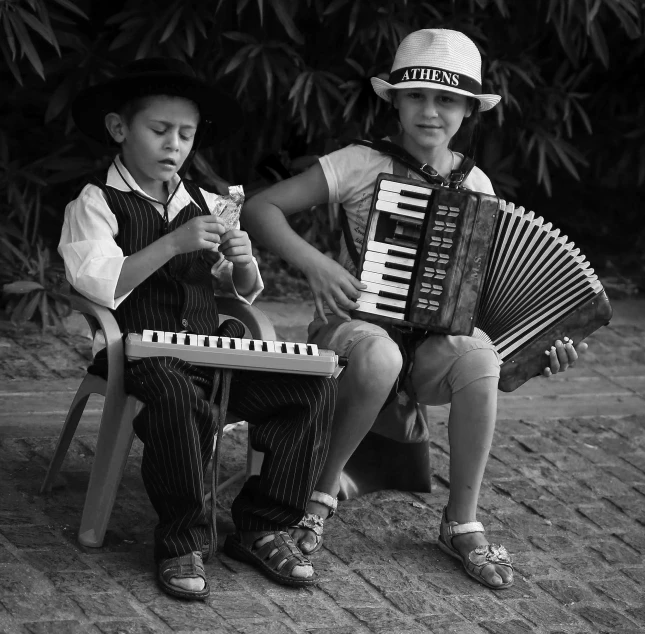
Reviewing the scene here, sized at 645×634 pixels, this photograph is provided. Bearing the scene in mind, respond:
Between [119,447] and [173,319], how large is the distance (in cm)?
40

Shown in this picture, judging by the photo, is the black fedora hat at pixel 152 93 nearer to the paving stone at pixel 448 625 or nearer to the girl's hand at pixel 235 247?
the girl's hand at pixel 235 247

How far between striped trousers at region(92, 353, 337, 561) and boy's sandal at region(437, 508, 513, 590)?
0.51 metres

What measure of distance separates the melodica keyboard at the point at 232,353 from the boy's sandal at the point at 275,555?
0.48 metres

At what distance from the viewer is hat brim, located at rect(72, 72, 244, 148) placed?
3498 mm

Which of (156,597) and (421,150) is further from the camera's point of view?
(421,150)

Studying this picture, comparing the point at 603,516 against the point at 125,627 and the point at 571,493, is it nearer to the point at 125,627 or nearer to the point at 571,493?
the point at 571,493

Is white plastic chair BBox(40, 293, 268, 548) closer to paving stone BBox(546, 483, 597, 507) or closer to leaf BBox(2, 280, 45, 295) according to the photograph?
paving stone BBox(546, 483, 597, 507)

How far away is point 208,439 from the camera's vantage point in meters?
3.35

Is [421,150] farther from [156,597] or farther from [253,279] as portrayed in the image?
[156,597]

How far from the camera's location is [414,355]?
12.4 ft

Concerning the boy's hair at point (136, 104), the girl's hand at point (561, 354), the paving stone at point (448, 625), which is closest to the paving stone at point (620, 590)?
the paving stone at point (448, 625)

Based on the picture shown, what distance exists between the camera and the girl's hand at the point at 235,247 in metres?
3.54

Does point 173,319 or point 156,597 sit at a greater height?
point 173,319

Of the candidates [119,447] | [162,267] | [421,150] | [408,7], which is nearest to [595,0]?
[408,7]
